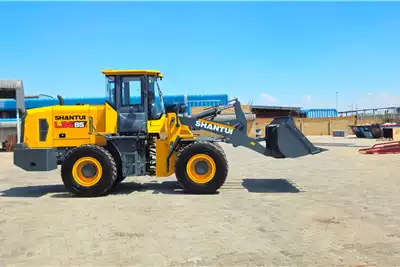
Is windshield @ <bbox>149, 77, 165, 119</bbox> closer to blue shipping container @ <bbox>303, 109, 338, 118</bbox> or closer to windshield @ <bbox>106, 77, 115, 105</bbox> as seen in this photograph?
windshield @ <bbox>106, 77, 115, 105</bbox>

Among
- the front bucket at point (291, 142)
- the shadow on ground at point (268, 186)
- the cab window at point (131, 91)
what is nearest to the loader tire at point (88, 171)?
the cab window at point (131, 91)

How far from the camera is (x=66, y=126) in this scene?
10.0 m

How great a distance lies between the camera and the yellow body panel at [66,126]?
999cm

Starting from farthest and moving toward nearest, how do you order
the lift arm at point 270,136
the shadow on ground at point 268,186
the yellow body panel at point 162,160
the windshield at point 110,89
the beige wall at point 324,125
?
the beige wall at point 324,125 → the shadow on ground at point 268,186 → the windshield at point 110,89 → the lift arm at point 270,136 → the yellow body panel at point 162,160

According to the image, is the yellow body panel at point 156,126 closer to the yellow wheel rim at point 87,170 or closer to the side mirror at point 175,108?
the side mirror at point 175,108

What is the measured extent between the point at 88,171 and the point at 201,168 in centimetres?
286

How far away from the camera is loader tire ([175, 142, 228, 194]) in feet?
30.8

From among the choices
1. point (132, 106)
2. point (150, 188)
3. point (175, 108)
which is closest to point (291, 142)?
point (175, 108)

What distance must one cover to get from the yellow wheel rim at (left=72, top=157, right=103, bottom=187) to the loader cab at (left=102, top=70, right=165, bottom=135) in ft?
3.64

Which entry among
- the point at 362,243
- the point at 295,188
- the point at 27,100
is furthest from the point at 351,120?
the point at 362,243

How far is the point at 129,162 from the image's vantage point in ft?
32.0

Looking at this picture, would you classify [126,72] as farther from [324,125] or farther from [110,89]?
[324,125]

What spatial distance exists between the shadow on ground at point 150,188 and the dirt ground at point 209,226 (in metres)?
0.03

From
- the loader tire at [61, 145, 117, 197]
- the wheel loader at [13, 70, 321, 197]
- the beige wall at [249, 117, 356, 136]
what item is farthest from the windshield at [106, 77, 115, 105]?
the beige wall at [249, 117, 356, 136]
